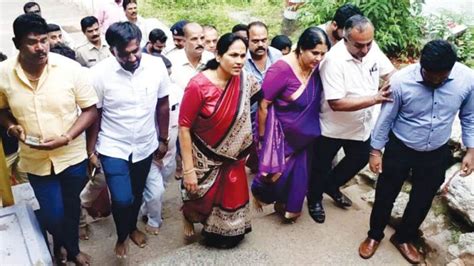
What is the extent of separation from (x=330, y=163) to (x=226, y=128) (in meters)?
1.13

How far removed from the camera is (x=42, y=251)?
2.99 meters

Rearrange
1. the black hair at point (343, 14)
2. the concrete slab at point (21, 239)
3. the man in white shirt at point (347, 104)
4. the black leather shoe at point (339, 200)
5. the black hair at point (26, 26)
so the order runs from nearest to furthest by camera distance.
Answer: the black hair at point (26, 26) < the concrete slab at point (21, 239) < the man in white shirt at point (347, 104) < the black hair at point (343, 14) < the black leather shoe at point (339, 200)

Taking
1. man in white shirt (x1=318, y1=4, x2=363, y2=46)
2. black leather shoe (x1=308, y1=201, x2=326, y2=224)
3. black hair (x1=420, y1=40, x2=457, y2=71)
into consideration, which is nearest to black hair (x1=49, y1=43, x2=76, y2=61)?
man in white shirt (x1=318, y1=4, x2=363, y2=46)

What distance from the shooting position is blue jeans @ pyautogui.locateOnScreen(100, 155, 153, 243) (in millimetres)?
3297

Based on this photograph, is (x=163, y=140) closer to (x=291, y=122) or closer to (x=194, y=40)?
(x=291, y=122)

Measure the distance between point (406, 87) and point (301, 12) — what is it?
430cm

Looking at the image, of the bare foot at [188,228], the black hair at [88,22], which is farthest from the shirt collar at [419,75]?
the black hair at [88,22]

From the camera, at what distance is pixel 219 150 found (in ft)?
10.7

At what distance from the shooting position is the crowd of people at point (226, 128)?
2.95m

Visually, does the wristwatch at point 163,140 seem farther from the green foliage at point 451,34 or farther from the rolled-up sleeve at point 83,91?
the green foliage at point 451,34

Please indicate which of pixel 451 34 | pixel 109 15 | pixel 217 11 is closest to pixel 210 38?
pixel 109 15

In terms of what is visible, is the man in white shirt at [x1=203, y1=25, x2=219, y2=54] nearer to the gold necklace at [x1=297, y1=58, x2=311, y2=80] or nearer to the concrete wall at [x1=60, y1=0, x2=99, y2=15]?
the gold necklace at [x1=297, y1=58, x2=311, y2=80]

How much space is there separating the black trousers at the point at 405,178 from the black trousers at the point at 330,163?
454 mm

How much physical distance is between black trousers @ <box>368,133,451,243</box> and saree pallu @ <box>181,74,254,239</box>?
0.94 metres
